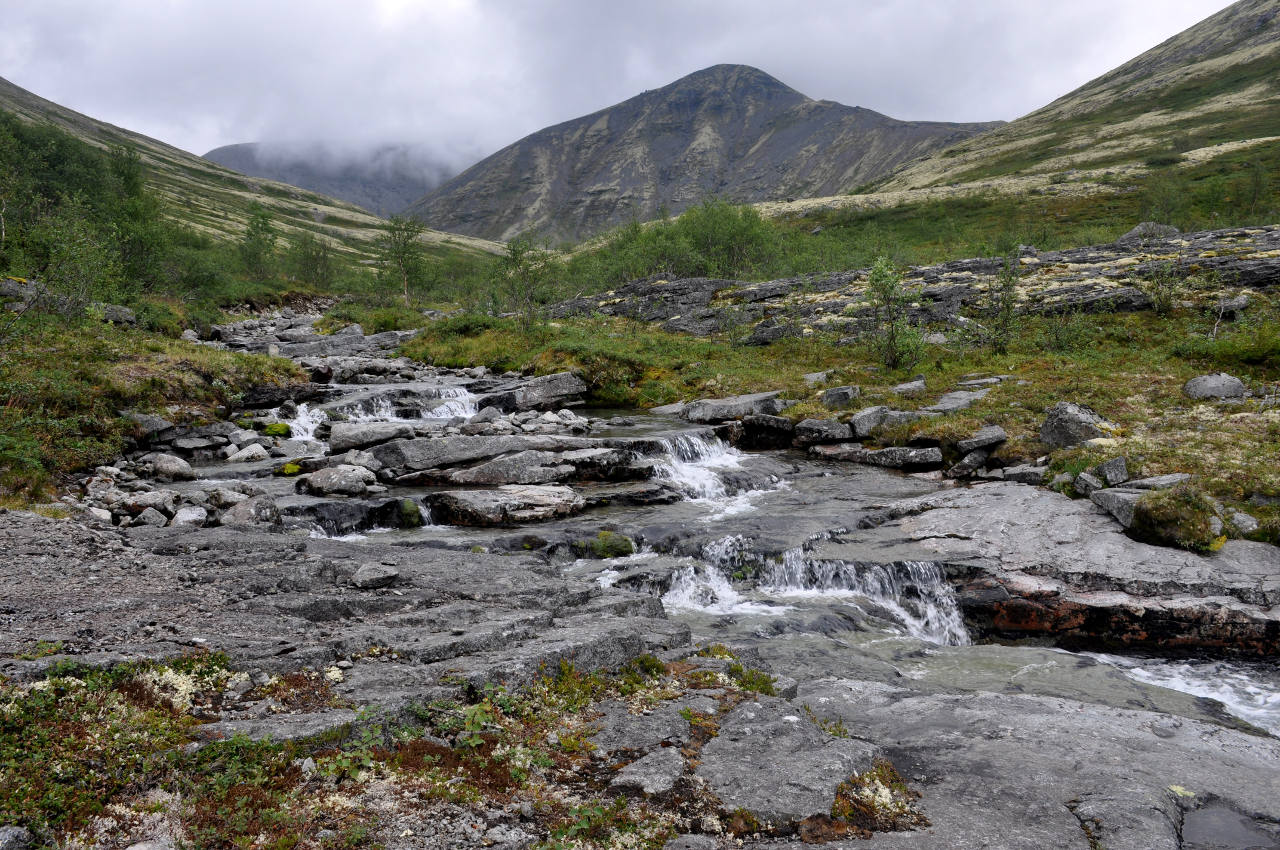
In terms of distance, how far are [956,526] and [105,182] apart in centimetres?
9241

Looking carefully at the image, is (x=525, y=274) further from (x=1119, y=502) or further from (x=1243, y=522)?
(x=1243, y=522)

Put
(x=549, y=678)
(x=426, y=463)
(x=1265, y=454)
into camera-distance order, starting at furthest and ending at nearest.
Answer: (x=426, y=463) < (x=1265, y=454) < (x=549, y=678)

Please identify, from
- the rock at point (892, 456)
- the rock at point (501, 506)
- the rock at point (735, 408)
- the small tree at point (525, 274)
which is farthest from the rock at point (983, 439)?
the small tree at point (525, 274)

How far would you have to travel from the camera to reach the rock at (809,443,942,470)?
2361 cm

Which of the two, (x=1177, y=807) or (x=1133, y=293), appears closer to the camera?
(x=1177, y=807)

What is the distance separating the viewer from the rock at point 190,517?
14828 mm

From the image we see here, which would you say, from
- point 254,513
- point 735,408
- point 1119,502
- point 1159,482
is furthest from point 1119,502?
point 254,513

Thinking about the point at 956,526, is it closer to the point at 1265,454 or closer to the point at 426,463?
the point at 1265,454

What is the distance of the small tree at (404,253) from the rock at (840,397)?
70163 mm

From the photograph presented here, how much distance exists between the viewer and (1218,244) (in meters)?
49.5

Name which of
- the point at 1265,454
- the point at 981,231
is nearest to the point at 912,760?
the point at 1265,454

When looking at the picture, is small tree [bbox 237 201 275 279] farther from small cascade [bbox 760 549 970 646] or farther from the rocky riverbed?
small cascade [bbox 760 549 970 646]

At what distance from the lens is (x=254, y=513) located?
16.0 meters

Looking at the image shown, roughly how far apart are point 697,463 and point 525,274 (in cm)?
3613
